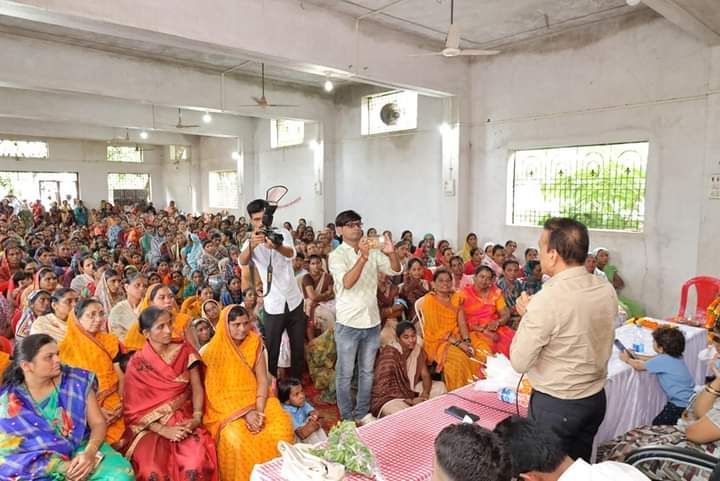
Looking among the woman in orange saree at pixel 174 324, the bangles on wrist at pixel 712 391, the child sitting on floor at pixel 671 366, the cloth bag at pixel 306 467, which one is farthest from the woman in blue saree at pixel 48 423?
the child sitting on floor at pixel 671 366

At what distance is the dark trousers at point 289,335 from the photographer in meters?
3.78

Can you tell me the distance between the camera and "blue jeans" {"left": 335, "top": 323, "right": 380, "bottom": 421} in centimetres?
324

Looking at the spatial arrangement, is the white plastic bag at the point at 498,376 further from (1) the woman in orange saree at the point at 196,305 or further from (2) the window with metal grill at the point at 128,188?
(2) the window with metal grill at the point at 128,188

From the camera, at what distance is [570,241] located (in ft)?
5.95

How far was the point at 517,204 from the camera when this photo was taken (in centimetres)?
779

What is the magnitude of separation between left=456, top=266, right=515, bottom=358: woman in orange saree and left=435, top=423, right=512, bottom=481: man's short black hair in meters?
3.15

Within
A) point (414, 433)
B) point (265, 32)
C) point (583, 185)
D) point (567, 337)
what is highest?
point (265, 32)

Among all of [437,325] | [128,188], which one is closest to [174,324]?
[437,325]

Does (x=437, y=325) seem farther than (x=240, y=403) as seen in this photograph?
Yes

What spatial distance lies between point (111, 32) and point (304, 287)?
A: 10.7ft

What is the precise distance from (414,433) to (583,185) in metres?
6.14

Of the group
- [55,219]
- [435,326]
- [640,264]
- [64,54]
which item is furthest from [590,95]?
[55,219]

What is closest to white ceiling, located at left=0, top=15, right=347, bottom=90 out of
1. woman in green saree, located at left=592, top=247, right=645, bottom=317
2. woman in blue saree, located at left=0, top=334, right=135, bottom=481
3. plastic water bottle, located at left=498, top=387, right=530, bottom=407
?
woman in blue saree, located at left=0, top=334, right=135, bottom=481

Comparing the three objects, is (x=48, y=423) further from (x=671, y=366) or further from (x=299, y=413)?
(x=671, y=366)
